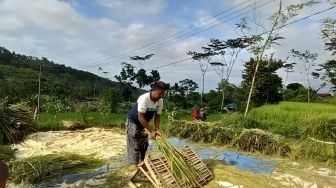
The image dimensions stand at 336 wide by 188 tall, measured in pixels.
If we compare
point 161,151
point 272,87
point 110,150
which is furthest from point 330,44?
point 161,151

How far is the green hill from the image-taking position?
3231 centimetres

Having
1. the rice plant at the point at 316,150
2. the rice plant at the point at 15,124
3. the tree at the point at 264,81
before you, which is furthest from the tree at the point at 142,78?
the rice plant at the point at 15,124

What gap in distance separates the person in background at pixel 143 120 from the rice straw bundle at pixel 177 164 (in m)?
0.18

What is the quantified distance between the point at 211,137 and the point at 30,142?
4521mm

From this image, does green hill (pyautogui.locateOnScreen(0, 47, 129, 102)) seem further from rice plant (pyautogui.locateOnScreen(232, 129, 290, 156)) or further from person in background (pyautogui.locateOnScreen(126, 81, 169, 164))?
person in background (pyautogui.locateOnScreen(126, 81, 169, 164))

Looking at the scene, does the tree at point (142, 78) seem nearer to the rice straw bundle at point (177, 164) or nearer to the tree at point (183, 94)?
the tree at point (183, 94)

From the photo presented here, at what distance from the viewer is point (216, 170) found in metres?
6.55

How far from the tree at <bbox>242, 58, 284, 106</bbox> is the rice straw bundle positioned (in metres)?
14.0

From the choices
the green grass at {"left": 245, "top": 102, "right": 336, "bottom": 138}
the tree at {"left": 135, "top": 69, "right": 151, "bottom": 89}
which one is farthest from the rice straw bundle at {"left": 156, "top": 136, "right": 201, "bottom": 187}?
the tree at {"left": 135, "top": 69, "right": 151, "bottom": 89}

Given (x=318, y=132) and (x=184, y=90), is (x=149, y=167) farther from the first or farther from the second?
(x=184, y=90)

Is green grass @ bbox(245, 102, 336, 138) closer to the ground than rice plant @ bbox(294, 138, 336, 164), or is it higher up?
higher up

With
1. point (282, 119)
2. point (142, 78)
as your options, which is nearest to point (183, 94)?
point (142, 78)

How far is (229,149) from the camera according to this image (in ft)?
32.2

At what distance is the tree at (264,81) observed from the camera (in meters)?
20.8
